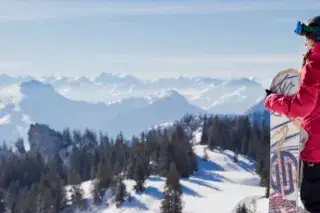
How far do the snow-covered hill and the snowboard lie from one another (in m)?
89.1

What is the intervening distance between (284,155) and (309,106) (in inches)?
138

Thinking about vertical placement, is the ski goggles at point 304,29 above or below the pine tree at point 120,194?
Answer: above

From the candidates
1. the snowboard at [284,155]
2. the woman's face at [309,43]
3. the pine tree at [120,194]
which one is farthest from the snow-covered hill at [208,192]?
the woman's face at [309,43]

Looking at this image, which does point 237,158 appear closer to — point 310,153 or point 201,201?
point 201,201

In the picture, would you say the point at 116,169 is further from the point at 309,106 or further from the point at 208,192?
the point at 309,106

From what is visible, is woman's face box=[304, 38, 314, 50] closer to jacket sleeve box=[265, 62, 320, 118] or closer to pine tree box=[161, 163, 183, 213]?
jacket sleeve box=[265, 62, 320, 118]

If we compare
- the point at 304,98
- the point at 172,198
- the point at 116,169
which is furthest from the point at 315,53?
the point at 116,169

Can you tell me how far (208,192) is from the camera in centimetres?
11925

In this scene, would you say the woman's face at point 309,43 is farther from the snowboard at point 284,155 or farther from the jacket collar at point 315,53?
the snowboard at point 284,155

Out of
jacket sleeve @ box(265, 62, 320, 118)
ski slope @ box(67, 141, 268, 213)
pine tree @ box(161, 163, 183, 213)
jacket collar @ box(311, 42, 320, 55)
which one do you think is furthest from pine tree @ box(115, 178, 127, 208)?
jacket collar @ box(311, 42, 320, 55)

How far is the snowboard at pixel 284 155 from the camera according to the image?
9.76 metres

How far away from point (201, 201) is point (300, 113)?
109 meters

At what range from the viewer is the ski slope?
110250 mm

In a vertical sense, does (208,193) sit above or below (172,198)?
below
